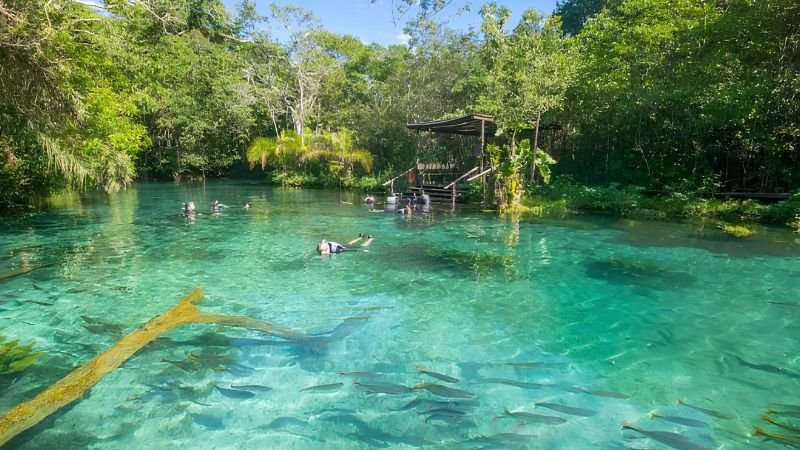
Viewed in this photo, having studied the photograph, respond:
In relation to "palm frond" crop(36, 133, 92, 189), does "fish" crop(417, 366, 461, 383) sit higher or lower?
lower

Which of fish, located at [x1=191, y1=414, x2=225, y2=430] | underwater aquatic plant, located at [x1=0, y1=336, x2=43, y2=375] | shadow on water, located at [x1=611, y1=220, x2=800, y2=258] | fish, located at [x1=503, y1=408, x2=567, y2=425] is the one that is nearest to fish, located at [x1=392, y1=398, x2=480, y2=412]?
fish, located at [x1=503, y1=408, x2=567, y2=425]

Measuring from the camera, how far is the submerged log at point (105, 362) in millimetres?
4059

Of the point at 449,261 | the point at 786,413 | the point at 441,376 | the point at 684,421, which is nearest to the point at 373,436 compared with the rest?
the point at 441,376

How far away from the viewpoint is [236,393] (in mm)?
4891

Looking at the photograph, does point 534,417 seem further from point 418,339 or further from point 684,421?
point 418,339

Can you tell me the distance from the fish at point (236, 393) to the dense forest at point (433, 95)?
5409 mm

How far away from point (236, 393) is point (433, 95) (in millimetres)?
26339

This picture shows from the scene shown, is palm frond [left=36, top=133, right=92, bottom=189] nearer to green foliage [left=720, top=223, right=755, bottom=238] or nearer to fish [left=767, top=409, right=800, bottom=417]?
fish [left=767, top=409, right=800, bottom=417]

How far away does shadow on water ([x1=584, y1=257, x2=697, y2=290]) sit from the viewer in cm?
895

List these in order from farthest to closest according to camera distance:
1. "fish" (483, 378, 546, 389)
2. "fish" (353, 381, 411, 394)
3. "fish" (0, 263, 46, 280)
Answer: "fish" (0, 263, 46, 280) < "fish" (483, 378, 546, 389) < "fish" (353, 381, 411, 394)

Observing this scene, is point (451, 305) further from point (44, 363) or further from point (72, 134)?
point (72, 134)

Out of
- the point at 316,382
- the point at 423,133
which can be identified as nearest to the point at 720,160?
the point at 423,133

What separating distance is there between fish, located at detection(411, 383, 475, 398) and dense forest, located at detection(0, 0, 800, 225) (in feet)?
16.9

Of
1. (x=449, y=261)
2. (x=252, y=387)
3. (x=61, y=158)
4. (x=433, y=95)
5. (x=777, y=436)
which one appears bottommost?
(x=777, y=436)
